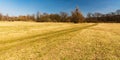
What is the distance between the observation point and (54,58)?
31.9ft

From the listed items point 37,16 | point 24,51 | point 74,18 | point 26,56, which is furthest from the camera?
point 37,16

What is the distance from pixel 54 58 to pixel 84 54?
7.53 feet

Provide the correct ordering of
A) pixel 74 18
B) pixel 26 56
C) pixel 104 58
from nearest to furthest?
pixel 104 58 < pixel 26 56 < pixel 74 18

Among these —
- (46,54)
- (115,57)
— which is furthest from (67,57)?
(115,57)

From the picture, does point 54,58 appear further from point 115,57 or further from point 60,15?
point 60,15

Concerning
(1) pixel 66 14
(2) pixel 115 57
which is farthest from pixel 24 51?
(1) pixel 66 14

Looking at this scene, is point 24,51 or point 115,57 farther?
point 24,51

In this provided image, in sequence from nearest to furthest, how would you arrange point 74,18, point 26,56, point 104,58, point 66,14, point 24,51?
point 104,58 < point 26,56 < point 24,51 < point 74,18 < point 66,14

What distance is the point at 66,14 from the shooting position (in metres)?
118

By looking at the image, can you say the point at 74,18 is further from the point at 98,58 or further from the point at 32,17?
the point at 98,58

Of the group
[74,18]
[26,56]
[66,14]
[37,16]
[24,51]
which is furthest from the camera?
[37,16]

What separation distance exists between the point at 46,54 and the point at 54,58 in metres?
1.10

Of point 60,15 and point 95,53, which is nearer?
point 95,53

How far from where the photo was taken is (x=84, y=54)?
10.6 meters
